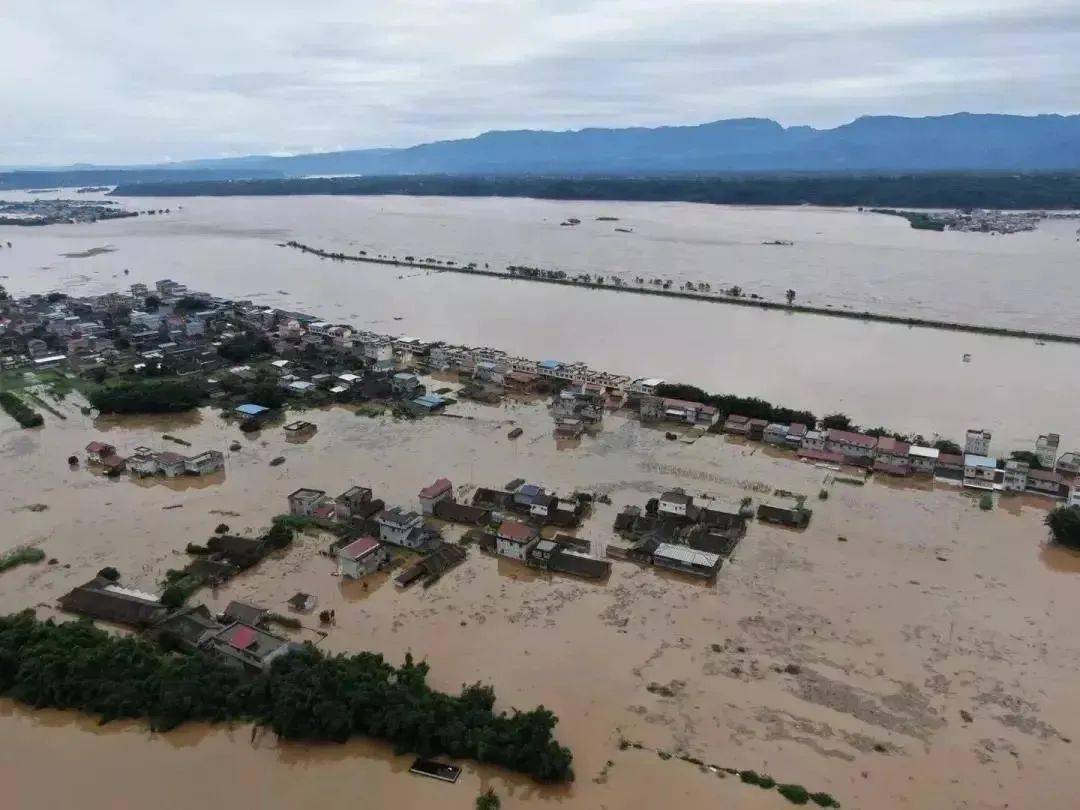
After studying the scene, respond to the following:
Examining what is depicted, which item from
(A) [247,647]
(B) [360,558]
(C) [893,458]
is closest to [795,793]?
(A) [247,647]

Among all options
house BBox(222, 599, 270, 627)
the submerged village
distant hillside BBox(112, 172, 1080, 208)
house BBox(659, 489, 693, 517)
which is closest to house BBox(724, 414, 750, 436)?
the submerged village

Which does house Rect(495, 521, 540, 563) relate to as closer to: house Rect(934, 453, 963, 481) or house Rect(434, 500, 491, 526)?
house Rect(434, 500, 491, 526)

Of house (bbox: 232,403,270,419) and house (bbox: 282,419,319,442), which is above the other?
house (bbox: 232,403,270,419)

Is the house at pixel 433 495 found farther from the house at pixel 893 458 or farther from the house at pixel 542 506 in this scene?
the house at pixel 893 458

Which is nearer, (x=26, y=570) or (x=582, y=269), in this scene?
(x=26, y=570)

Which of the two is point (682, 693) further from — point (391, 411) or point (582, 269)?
point (582, 269)

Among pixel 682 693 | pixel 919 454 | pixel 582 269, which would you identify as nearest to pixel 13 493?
pixel 682 693

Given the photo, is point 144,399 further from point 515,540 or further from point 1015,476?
point 1015,476
